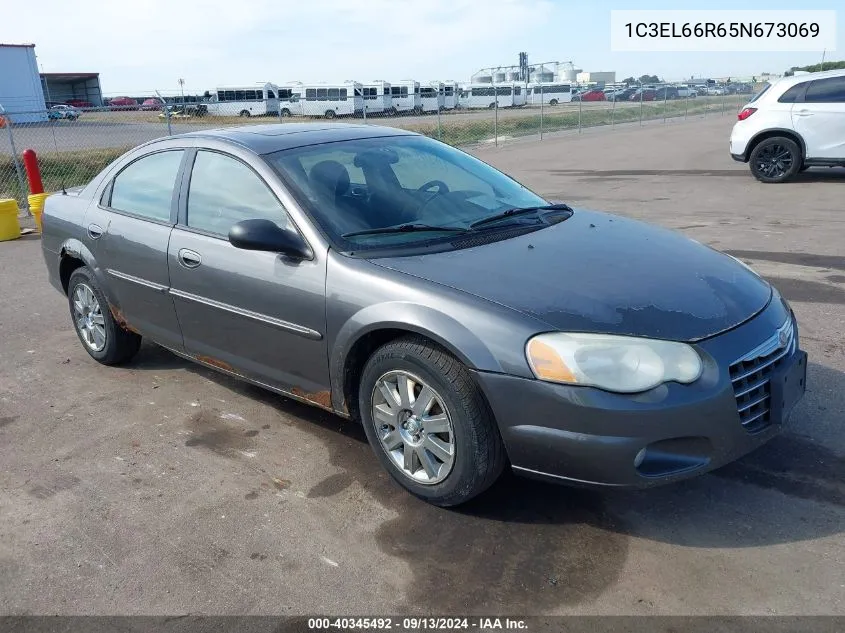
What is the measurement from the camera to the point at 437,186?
4.19 metres

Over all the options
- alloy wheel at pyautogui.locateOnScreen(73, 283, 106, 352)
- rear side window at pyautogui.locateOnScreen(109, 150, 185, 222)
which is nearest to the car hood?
rear side window at pyautogui.locateOnScreen(109, 150, 185, 222)

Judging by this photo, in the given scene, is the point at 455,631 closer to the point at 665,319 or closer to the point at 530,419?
the point at 530,419

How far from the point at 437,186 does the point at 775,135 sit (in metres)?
10.4

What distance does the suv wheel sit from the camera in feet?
41.2

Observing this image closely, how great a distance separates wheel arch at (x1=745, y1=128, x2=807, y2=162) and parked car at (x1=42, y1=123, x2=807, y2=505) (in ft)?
31.7

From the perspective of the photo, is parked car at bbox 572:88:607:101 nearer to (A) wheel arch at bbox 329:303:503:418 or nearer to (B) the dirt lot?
(B) the dirt lot

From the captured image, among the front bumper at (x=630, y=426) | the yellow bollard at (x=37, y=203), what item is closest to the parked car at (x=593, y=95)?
the yellow bollard at (x=37, y=203)

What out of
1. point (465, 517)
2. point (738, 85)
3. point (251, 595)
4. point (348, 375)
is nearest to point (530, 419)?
point (465, 517)

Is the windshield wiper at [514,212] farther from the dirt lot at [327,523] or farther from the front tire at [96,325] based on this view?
the front tire at [96,325]

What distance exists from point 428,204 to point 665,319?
1.46 metres

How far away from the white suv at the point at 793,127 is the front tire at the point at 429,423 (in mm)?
11115

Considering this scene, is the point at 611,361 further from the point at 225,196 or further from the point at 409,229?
the point at 225,196

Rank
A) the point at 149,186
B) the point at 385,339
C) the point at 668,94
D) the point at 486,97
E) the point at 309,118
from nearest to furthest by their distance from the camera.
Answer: the point at 385,339, the point at 149,186, the point at 309,118, the point at 486,97, the point at 668,94

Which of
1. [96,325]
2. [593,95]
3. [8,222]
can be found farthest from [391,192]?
[593,95]
